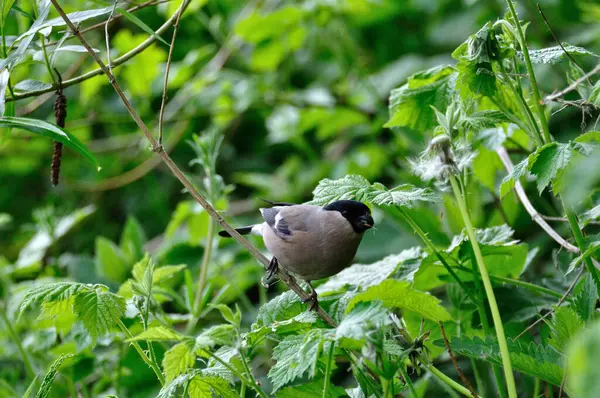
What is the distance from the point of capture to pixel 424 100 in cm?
168

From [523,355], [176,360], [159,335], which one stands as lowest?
[523,355]

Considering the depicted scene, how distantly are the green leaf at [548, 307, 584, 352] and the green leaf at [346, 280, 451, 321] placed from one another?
239 mm

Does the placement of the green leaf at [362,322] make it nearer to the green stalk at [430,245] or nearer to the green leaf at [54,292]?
the green stalk at [430,245]

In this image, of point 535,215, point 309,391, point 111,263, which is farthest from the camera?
point 111,263

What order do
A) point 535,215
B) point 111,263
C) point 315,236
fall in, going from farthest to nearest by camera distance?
point 111,263 < point 315,236 < point 535,215

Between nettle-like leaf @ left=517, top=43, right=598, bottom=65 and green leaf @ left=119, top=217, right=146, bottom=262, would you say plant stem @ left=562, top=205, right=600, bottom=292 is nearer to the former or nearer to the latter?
nettle-like leaf @ left=517, top=43, right=598, bottom=65

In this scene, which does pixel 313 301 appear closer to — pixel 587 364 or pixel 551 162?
pixel 551 162

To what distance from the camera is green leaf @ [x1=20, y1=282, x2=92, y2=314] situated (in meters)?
1.36

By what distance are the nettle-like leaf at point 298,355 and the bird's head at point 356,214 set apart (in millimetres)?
852

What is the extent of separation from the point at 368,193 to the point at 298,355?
41 cm

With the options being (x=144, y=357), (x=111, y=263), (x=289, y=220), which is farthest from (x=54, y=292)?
(x=111, y=263)

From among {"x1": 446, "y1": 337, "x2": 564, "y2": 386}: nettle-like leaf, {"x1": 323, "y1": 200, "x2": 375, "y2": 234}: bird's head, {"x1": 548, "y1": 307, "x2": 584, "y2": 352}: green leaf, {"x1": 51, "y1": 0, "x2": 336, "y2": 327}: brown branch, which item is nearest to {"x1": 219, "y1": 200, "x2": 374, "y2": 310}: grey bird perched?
{"x1": 323, "y1": 200, "x2": 375, "y2": 234}: bird's head

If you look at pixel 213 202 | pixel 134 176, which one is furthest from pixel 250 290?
pixel 213 202

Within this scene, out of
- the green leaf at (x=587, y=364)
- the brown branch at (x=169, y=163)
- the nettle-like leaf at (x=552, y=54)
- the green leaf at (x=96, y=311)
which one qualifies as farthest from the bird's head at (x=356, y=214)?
the green leaf at (x=587, y=364)
